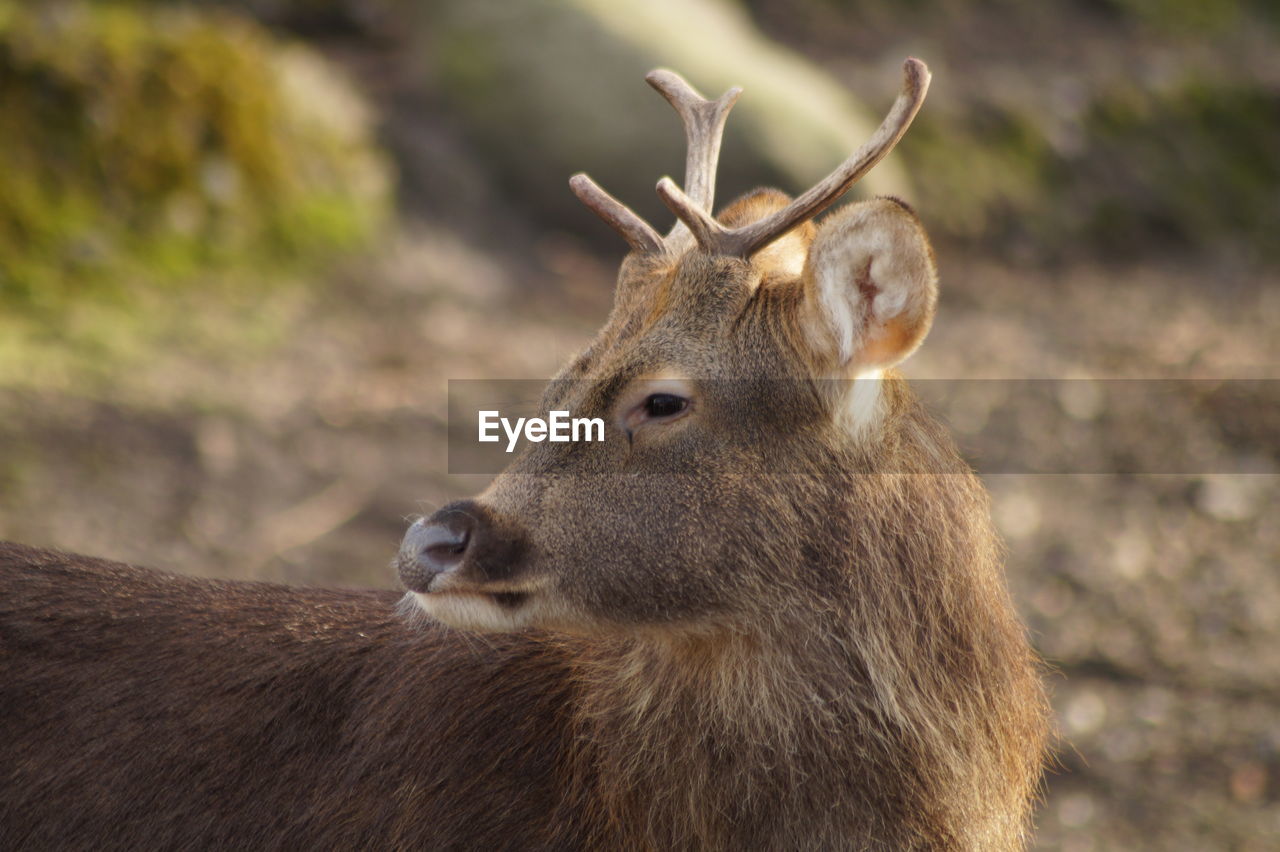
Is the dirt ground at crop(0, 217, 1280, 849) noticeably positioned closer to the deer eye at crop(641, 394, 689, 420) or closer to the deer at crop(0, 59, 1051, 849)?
the deer at crop(0, 59, 1051, 849)

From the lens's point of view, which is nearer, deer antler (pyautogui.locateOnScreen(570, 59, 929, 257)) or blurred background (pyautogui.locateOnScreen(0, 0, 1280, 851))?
deer antler (pyautogui.locateOnScreen(570, 59, 929, 257))

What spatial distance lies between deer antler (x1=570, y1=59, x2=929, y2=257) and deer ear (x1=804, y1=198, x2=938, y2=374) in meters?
0.09

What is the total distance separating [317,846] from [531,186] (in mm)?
7246

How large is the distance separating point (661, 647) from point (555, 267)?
6573 millimetres

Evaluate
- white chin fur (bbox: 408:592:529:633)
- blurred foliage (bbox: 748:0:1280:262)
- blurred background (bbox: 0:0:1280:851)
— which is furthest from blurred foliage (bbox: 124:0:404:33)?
white chin fur (bbox: 408:592:529:633)

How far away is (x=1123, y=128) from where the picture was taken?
1127cm

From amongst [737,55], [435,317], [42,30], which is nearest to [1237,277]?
[737,55]

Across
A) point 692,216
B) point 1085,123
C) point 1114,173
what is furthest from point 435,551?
point 1085,123

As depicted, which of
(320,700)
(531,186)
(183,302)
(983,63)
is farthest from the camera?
(983,63)

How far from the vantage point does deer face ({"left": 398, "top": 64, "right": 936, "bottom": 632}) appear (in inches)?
103

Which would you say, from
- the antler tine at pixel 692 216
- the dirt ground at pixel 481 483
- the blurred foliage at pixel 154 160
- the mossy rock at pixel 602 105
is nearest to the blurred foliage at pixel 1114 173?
the mossy rock at pixel 602 105

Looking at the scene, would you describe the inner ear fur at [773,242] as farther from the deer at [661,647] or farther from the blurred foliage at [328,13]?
the blurred foliage at [328,13]

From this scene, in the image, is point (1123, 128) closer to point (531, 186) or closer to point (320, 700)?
point (531, 186)

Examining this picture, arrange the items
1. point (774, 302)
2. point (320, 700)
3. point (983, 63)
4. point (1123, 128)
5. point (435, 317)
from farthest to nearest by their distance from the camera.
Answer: point (983, 63) → point (1123, 128) → point (435, 317) → point (320, 700) → point (774, 302)
